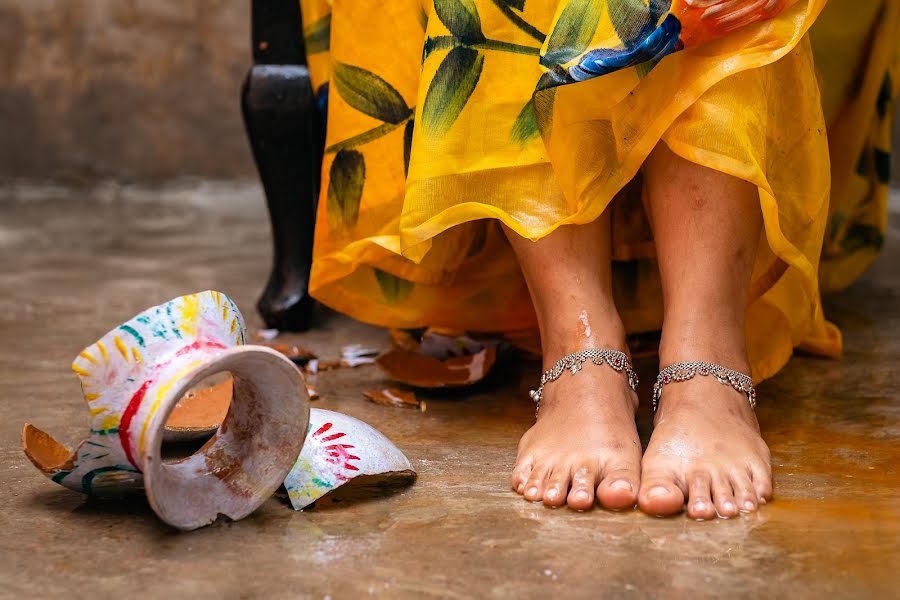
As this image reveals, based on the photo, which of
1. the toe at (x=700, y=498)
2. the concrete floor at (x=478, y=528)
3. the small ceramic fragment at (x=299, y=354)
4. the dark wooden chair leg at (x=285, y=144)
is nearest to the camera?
the concrete floor at (x=478, y=528)

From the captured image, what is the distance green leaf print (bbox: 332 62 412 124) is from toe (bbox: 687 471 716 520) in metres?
0.56

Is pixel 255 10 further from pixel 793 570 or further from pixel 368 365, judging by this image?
pixel 793 570

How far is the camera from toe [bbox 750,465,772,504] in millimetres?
868

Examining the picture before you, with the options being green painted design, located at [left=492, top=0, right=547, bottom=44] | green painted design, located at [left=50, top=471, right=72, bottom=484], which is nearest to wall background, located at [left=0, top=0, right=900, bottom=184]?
green painted design, located at [left=492, top=0, right=547, bottom=44]

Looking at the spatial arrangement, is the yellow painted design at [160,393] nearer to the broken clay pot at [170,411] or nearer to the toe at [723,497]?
the broken clay pot at [170,411]

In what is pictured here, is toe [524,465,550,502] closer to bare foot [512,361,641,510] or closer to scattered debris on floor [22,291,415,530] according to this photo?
bare foot [512,361,641,510]

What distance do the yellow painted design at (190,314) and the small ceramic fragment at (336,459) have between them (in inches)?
5.9

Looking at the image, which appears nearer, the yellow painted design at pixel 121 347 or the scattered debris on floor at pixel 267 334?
the yellow painted design at pixel 121 347

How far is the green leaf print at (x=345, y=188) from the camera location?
49.1 inches

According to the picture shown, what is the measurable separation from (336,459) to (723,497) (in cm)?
32

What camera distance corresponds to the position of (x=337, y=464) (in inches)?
34.8

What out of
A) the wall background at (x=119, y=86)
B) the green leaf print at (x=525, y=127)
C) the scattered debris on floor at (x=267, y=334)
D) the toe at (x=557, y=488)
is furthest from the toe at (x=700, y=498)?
the wall background at (x=119, y=86)

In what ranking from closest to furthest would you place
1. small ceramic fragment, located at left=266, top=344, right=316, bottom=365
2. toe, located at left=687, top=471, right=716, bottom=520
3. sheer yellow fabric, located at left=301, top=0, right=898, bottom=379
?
toe, located at left=687, top=471, right=716, bottom=520, sheer yellow fabric, located at left=301, top=0, right=898, bottom=379, small ceramic fragment, located at left=266, top=344, right=316, bottom=365

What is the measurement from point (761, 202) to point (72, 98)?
8.97 feet
